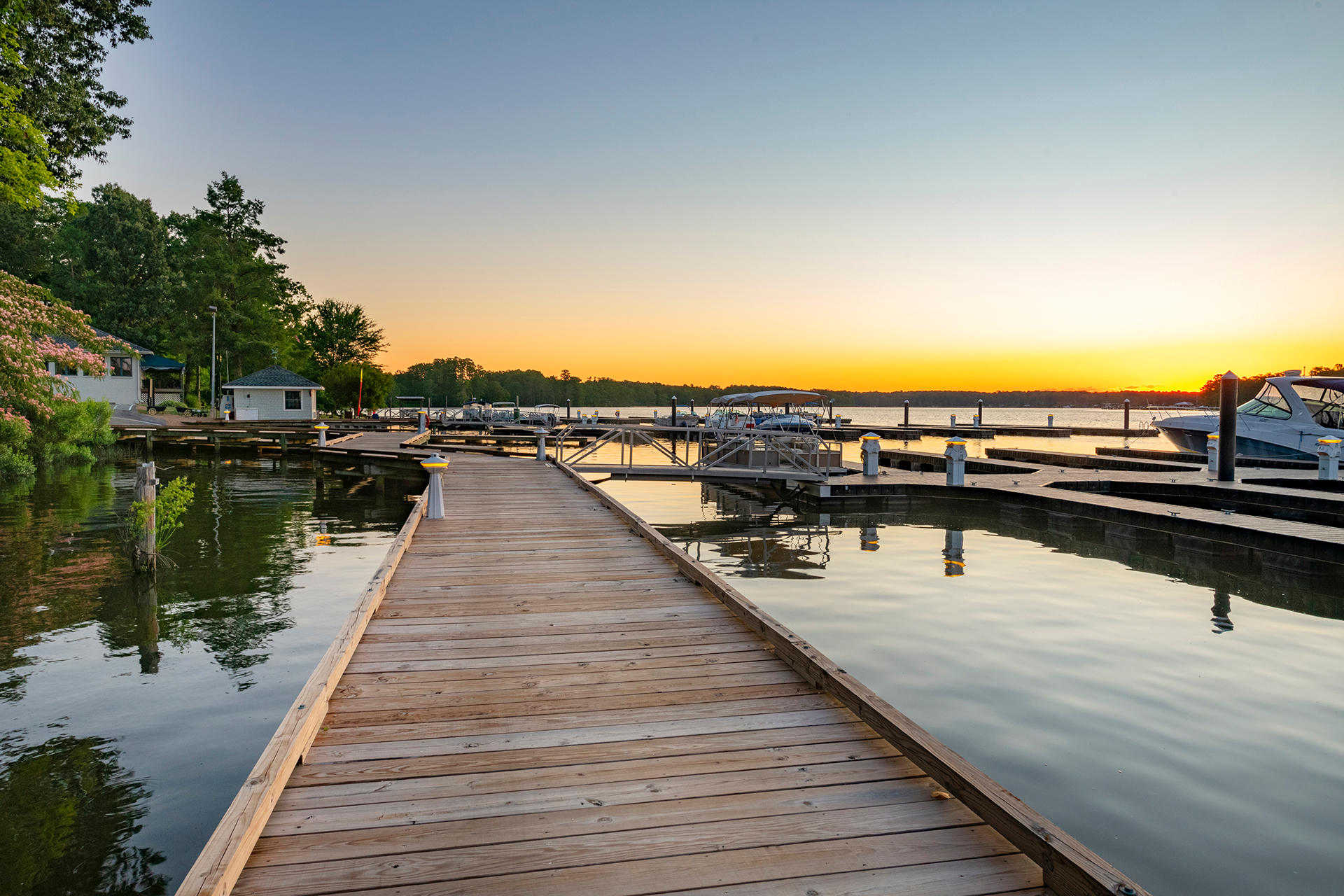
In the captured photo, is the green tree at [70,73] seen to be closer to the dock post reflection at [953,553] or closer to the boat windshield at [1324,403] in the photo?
the dock post reflection at [953,553]

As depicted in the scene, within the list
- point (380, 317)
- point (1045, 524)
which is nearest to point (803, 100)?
point (1045, 524)

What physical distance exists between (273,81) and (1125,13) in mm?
25043

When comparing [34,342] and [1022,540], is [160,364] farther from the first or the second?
[1022,540]

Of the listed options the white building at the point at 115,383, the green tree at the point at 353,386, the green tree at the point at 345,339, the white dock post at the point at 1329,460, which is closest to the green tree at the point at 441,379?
the green tree at the point at 345,339

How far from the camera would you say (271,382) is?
43.8 m

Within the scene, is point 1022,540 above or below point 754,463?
below

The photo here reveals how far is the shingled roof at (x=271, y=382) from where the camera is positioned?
142 ft

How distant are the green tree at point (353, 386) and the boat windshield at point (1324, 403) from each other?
52.8 metres

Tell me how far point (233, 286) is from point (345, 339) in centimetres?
1352

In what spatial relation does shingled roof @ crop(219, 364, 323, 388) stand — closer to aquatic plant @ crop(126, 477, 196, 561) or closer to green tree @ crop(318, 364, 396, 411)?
green tree @ crop(318, 364, 396, 411)

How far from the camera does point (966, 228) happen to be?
2627cm

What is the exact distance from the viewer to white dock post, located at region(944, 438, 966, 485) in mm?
15766

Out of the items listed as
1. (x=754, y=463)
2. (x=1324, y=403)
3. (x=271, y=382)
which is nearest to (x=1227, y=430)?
(x=1324, y=403)

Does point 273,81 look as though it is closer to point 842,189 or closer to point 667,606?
point 842,189
